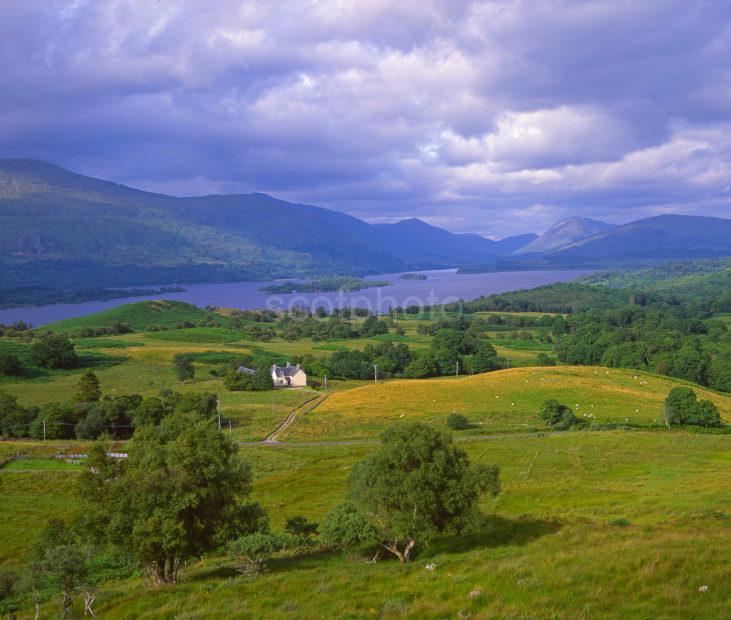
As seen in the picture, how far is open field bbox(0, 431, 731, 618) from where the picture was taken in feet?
47.5

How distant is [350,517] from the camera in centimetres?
2564

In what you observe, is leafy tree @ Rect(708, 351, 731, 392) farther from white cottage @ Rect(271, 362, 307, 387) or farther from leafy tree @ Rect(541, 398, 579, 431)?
white cottage @ Rect(271, 362, 307, 387)

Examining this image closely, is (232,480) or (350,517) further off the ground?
(232,480)

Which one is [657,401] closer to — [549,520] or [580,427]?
[580,427]

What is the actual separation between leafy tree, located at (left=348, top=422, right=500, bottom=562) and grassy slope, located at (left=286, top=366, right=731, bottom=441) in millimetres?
34615

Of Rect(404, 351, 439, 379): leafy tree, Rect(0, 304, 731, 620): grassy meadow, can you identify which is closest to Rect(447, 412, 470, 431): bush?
Rect(0, 304, 731, 620): grassy meadow

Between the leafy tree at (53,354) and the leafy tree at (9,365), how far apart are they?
4.61 metres

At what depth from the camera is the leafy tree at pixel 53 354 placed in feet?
335

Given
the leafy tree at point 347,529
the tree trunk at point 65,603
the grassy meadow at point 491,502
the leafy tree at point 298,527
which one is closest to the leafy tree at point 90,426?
the grassy meadow at point 491,502

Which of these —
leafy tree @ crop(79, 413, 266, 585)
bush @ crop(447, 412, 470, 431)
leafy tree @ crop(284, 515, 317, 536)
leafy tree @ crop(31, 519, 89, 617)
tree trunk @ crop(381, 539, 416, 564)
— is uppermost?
leafy tree @ crop(79, 413, 266, 585)

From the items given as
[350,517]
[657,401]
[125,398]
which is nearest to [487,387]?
[657,401]

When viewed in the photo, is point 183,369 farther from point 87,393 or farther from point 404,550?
point 404,550

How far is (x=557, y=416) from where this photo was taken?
61750 millimetres

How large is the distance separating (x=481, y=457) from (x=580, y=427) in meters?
16.3
